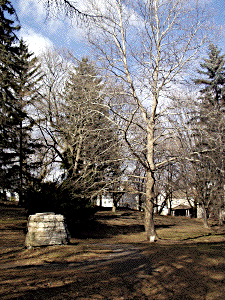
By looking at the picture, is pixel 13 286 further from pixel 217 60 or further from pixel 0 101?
pixel 217 60

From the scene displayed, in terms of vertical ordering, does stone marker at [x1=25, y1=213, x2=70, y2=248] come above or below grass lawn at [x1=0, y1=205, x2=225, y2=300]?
above

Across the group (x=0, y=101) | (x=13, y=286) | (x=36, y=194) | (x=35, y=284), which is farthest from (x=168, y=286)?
(x=36, y=194)

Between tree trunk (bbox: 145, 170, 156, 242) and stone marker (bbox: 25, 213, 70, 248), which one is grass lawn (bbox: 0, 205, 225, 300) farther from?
tree trunk (bbox: 145, 170, 156, 242)

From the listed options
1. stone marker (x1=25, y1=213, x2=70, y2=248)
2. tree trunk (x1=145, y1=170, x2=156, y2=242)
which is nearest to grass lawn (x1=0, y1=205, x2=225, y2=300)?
stone marker (x1=25, y1=213, x2=70, y2=248)

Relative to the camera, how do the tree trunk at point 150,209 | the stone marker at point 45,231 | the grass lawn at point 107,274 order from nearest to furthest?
the grass lawn at point 107,274, the stone marker at point 45,231, the tree trunk at point 150,209

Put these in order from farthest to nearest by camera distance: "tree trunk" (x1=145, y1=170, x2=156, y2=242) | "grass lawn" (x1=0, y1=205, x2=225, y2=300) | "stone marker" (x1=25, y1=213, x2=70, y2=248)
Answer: "tree trunk" (x1=145, y1=170, x2=156, y2=242) < "stone marker" (x1=25, y1=213, x2=70, y2=248) < "grass lawn" (x1=0, y1=205, x2=225, y2=300)

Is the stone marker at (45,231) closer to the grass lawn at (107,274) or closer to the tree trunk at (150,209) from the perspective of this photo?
the grass lawn at (107,274)

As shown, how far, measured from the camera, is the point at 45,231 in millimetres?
8023

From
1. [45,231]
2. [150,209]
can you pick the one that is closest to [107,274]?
[45,231]

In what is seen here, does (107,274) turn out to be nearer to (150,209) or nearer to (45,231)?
(45,231)

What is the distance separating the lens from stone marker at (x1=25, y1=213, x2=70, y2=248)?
7.89 meters

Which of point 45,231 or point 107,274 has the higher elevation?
point 45,231

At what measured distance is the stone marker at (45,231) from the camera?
311 inches

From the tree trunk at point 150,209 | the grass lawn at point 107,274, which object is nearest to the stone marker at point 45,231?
the grass lawn at point 107,274
